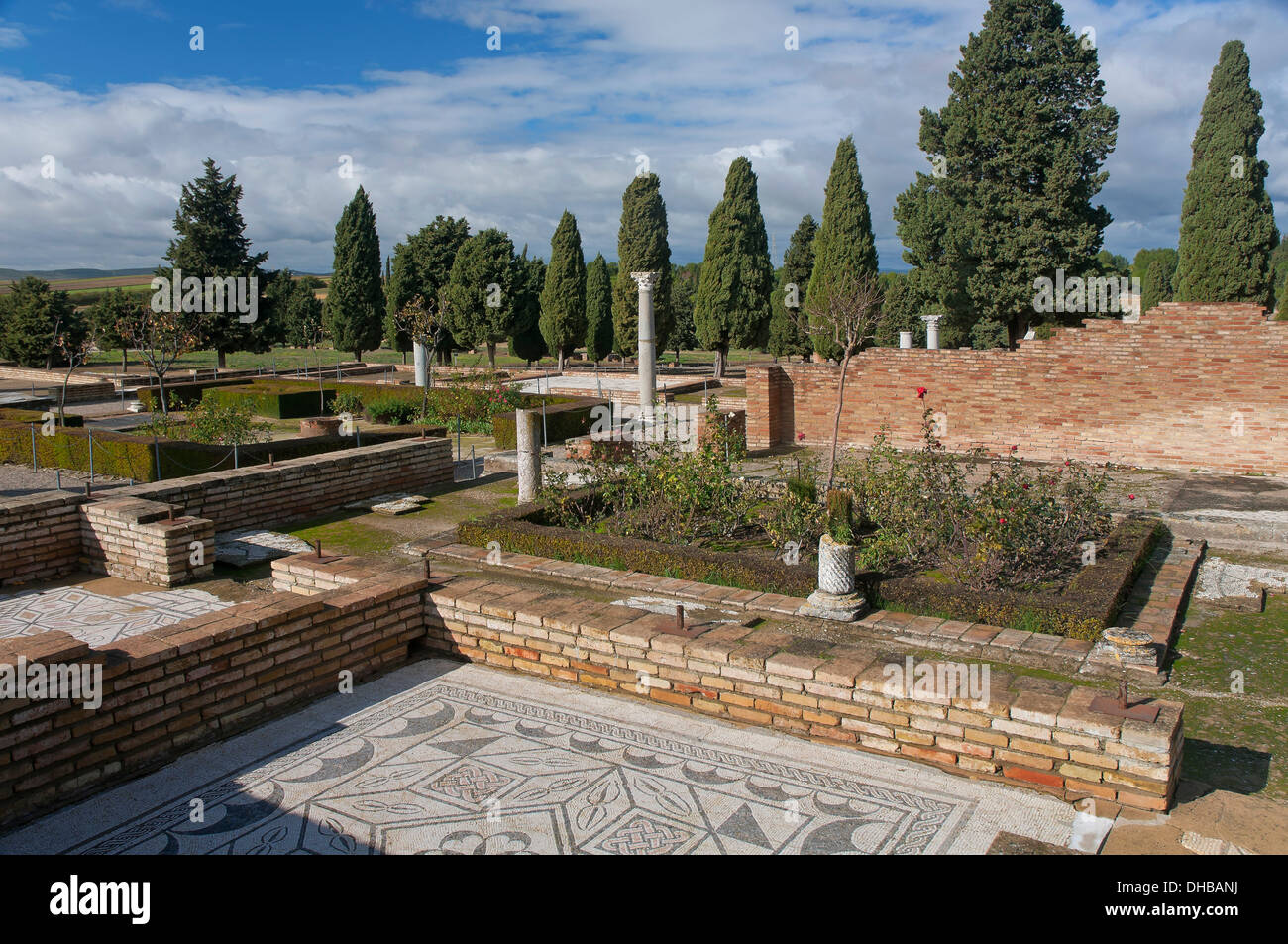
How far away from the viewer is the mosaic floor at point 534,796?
3740 mm

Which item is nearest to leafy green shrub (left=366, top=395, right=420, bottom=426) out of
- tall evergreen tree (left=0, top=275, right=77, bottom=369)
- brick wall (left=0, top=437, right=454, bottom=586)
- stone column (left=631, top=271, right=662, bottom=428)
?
stone column (left=631, top=271, right=662, bottom=428)

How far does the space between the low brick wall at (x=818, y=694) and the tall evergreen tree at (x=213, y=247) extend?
2904 cm

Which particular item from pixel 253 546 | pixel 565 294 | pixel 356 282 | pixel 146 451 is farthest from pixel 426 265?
pixel 253 546

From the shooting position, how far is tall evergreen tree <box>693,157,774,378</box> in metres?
29.8

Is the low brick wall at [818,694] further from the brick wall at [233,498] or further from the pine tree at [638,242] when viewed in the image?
the pine tree at [638,242]

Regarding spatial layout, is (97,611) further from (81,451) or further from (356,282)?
(356,282)

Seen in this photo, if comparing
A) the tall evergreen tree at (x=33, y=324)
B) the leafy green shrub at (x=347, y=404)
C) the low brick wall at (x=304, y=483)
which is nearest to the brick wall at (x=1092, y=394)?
the low brick wall at (x=304, y=483)

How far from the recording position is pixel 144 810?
4.04 meters

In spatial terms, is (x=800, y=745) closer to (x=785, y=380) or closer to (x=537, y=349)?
(x=785, y=380)

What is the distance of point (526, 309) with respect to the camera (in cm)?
3566

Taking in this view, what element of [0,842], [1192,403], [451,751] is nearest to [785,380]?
[1192,403]

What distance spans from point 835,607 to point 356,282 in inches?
1254
